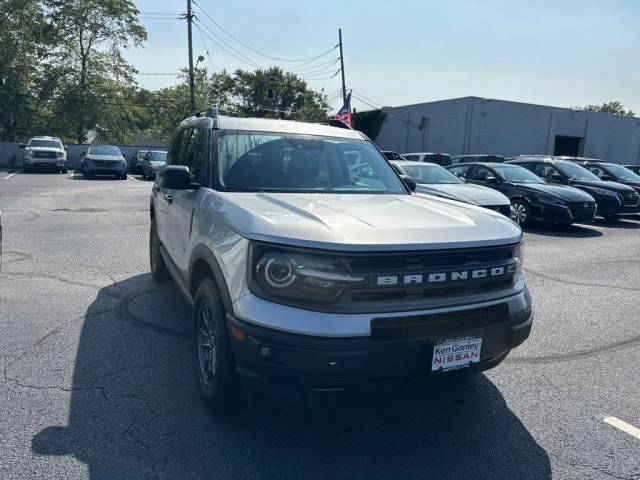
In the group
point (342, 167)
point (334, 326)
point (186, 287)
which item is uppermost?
point (342, 167)

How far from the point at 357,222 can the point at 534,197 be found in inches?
399

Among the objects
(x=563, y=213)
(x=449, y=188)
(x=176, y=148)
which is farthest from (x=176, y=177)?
(x=563, y=213)

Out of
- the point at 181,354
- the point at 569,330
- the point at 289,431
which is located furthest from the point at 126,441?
the point at 569,330

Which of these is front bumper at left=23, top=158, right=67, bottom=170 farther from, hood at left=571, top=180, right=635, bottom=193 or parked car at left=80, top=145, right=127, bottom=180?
hood at left=571, top=180, right=635, bottom=193

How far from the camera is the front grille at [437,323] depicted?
259 centimetres

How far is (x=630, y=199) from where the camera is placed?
13820 mm

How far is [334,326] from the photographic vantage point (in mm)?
2521

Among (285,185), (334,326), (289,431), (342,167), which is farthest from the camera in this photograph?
(342,167)

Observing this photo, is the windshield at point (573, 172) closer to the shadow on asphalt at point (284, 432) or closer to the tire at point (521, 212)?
the tire at point (521, 212)

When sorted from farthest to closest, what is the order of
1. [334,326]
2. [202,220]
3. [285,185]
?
[285,185], [202,220], [334,326]

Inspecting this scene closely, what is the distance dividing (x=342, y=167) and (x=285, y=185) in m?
0.66

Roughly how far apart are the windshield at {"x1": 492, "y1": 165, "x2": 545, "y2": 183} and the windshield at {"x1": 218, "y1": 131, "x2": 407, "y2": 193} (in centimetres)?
908

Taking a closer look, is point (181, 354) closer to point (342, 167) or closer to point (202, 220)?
point (202, 220)

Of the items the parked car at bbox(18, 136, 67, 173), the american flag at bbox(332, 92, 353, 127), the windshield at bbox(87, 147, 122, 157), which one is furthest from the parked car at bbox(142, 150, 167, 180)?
the american flag at bbox(332, 92, 353, 127)
